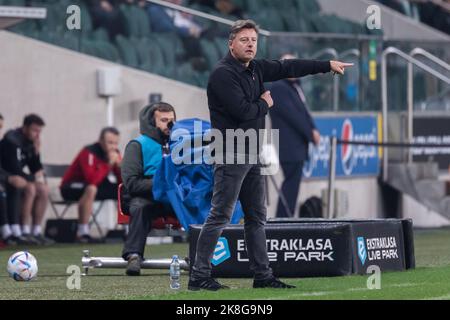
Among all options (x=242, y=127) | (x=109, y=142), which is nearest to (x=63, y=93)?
(x=109, y=142)

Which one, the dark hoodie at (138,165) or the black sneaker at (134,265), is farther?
the dark hoodie at (138,165)

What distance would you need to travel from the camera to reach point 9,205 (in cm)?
1791

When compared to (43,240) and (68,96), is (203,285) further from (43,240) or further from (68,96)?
(68,96)

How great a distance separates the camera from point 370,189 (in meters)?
22.2

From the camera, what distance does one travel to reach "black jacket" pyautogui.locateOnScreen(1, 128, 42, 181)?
17906 mm

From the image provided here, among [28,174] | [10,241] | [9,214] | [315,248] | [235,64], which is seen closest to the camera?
[235,64]

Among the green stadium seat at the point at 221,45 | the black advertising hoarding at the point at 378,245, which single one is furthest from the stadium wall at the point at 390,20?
the black advertising hoarding at the point at 378,245

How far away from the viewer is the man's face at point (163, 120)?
1319 centimetres

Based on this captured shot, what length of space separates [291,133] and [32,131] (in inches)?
127

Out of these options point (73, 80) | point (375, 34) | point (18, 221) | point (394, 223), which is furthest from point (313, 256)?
point (375, 34)

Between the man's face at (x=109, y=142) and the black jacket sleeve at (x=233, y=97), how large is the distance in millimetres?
8479

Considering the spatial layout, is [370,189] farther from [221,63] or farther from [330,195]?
[221,63]

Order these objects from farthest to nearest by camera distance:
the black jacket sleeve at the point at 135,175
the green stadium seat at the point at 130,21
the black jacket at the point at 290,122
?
the green stadium seat at the point at 130,21 → the black jacket at the point at 290,122 → the black jacket sleeve at the point at 135,175

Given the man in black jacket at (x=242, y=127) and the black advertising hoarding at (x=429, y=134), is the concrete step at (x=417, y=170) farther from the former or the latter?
the man in black jacket at (x=242, y=127)
